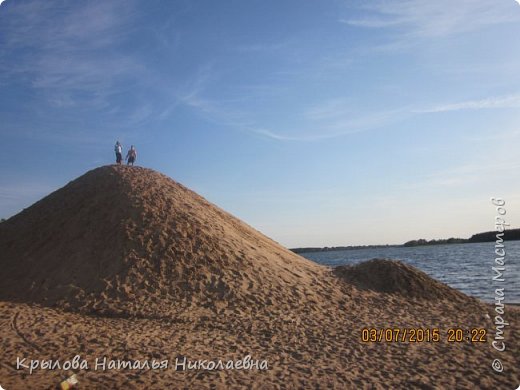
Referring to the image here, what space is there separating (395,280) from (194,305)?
8.20m

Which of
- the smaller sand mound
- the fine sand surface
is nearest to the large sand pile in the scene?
the fine sand surface

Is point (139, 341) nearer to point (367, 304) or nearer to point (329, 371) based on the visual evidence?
point (329, 371)

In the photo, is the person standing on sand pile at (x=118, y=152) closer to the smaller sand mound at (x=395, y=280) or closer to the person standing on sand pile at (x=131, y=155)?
the person standing on sand pile at (x=131, y=155)

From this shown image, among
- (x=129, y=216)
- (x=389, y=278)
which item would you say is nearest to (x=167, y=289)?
(x=129, y=216)

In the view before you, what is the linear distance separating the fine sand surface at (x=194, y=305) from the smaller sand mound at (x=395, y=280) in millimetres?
60

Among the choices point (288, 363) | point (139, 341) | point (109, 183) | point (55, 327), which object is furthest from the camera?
point (109, 183)

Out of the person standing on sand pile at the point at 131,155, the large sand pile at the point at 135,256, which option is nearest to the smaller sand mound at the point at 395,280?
the large sand pile at the point at 135,256

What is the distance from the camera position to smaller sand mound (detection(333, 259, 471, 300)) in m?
14.5

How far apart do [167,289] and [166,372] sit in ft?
14.4

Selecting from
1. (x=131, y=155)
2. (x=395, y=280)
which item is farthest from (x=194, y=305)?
(x=131, y=155)

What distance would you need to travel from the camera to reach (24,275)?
1274 cm

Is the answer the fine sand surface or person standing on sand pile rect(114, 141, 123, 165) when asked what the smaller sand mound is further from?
person standing on sand pile rect(114, 141, 123, 165)

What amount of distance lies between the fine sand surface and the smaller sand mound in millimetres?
60

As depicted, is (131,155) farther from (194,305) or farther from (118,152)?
(194,305)
